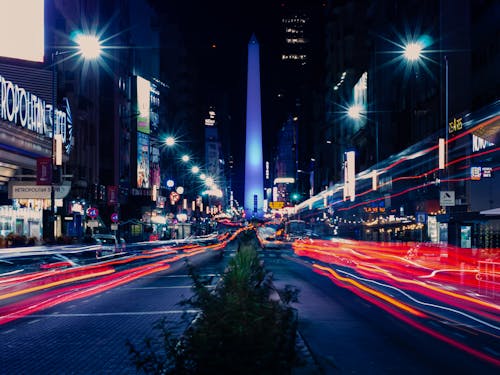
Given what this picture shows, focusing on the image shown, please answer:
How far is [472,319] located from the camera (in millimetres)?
16406

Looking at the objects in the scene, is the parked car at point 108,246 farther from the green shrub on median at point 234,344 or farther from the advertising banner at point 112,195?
the green shrub on median at point 234,344

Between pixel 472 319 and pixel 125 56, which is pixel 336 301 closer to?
pixel 472 319

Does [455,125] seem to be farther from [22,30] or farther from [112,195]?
[112,195]

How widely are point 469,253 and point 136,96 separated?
61631mm

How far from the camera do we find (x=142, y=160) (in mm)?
88750

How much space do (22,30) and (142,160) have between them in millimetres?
47891

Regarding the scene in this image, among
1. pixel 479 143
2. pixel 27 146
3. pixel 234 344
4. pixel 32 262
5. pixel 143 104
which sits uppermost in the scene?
pixel 143 104

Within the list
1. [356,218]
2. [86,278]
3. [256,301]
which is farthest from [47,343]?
[356,218]

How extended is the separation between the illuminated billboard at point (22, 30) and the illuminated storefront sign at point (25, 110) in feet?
10.2

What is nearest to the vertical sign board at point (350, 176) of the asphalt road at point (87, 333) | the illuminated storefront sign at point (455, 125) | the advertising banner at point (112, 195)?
the advertising banner at point (112, 195)

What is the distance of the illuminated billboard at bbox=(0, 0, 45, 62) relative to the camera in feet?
132

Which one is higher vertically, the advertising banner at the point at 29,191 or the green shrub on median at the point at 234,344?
the advertising banner at the point at 29,191

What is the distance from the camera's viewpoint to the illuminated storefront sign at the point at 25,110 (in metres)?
33.2

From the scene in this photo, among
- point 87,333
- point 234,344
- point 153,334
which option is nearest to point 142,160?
point 87,333
